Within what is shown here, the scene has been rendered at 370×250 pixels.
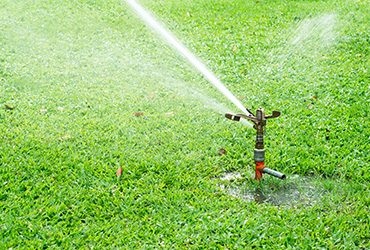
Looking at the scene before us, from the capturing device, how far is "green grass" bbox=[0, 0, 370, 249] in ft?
8.92

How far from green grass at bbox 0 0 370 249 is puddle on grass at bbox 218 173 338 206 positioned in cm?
4

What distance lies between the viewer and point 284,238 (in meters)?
2.57

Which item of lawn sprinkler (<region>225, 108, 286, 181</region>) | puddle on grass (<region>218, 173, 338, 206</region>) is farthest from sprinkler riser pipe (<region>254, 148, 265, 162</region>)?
puddle on grass (<region>218, 173, 338, 206</region>)

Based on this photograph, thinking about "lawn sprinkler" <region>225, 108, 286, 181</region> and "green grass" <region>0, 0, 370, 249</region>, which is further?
"lawn sprinkler" <region>225, 108, 286, 181</region>

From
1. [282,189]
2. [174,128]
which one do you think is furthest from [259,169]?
[174,128]

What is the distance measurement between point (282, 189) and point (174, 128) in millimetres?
1519

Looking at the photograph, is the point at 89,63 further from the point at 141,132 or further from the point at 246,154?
the point at 246,154

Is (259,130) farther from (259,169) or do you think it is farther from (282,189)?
(282,189)

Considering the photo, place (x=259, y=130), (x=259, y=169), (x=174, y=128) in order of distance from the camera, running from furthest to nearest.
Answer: (x=174, y=128), (x=259, y=169), (x=259, y=130)

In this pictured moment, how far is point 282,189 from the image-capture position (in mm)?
3152

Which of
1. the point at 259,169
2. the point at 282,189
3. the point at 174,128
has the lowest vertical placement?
the point at 174,128

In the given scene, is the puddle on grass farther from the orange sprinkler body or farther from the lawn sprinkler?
the lawn sprinkler

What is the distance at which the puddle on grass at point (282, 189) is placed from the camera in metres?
3.01

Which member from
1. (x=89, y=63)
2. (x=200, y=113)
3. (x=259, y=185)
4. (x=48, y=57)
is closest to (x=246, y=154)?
(x=259, y=185)
